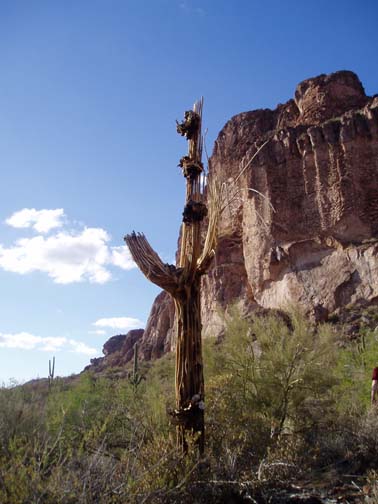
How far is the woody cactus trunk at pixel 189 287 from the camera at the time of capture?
527 cm

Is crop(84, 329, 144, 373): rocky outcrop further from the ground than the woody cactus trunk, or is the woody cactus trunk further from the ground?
crop(84, 329, 144, 373): rocky outcrop

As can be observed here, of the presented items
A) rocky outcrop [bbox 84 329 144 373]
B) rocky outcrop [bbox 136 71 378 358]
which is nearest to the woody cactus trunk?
rocky outcrop [bbox 136 71 378 358]

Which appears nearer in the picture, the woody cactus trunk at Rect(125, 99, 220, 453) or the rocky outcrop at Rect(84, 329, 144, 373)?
the woody cactus trunk at Rect(125, 99, 220, 453)

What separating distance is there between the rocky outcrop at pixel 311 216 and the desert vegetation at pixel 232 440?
17.9 m

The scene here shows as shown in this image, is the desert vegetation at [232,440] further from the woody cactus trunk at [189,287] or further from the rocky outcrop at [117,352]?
the rocky outcrop at [117,352]

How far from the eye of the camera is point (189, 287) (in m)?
5.79

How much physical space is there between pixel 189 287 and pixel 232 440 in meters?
2.05

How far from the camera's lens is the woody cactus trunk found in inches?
207

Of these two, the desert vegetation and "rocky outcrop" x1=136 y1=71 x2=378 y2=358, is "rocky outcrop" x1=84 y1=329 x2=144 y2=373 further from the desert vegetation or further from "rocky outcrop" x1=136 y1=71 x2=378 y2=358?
the desert vegetation

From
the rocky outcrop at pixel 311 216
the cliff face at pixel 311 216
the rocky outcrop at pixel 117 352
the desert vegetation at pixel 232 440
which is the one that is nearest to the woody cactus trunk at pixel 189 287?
the desert vegetation at pixel 232 440

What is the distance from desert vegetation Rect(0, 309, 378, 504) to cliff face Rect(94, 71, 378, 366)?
699 inches

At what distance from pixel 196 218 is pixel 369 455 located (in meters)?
4.18

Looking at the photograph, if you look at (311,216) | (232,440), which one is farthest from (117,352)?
(232,440)

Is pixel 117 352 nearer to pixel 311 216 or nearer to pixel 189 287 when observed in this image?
pixel 311 216
